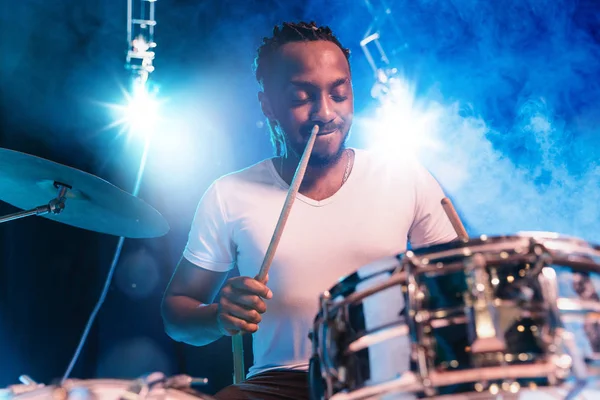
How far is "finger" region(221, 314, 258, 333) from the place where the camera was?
1.44 metres

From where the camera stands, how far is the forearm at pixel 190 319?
1696mm

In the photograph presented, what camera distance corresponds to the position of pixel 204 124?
8.53 ft

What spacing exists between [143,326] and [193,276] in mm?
654

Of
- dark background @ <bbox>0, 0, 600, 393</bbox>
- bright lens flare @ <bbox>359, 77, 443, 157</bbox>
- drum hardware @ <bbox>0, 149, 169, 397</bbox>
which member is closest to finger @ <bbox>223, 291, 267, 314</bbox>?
drum hardware @ <bbox>0, 149, 169, 397</bbox>

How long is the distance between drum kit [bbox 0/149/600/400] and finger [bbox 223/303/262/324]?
13.0 inches

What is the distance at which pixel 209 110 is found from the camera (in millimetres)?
2611

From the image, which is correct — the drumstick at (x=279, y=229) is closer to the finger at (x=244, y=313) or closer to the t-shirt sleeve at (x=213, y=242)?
the finger at (x=244, y=313)

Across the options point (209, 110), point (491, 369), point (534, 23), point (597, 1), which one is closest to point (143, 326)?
point (209, 110)

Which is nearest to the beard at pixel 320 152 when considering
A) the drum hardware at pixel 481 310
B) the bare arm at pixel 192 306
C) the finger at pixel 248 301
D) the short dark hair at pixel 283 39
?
the short dark hair at pixel 283 39

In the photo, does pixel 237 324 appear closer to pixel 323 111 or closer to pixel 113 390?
pixel 113 390

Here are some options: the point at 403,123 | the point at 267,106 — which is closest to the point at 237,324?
the point at 267,106

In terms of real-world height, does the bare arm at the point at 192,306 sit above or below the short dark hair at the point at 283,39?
below

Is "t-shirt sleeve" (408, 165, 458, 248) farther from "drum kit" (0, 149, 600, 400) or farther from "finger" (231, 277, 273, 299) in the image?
"drum kit" (0, 149, 600, 400)

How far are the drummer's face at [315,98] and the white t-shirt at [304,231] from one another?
0.14 metres
